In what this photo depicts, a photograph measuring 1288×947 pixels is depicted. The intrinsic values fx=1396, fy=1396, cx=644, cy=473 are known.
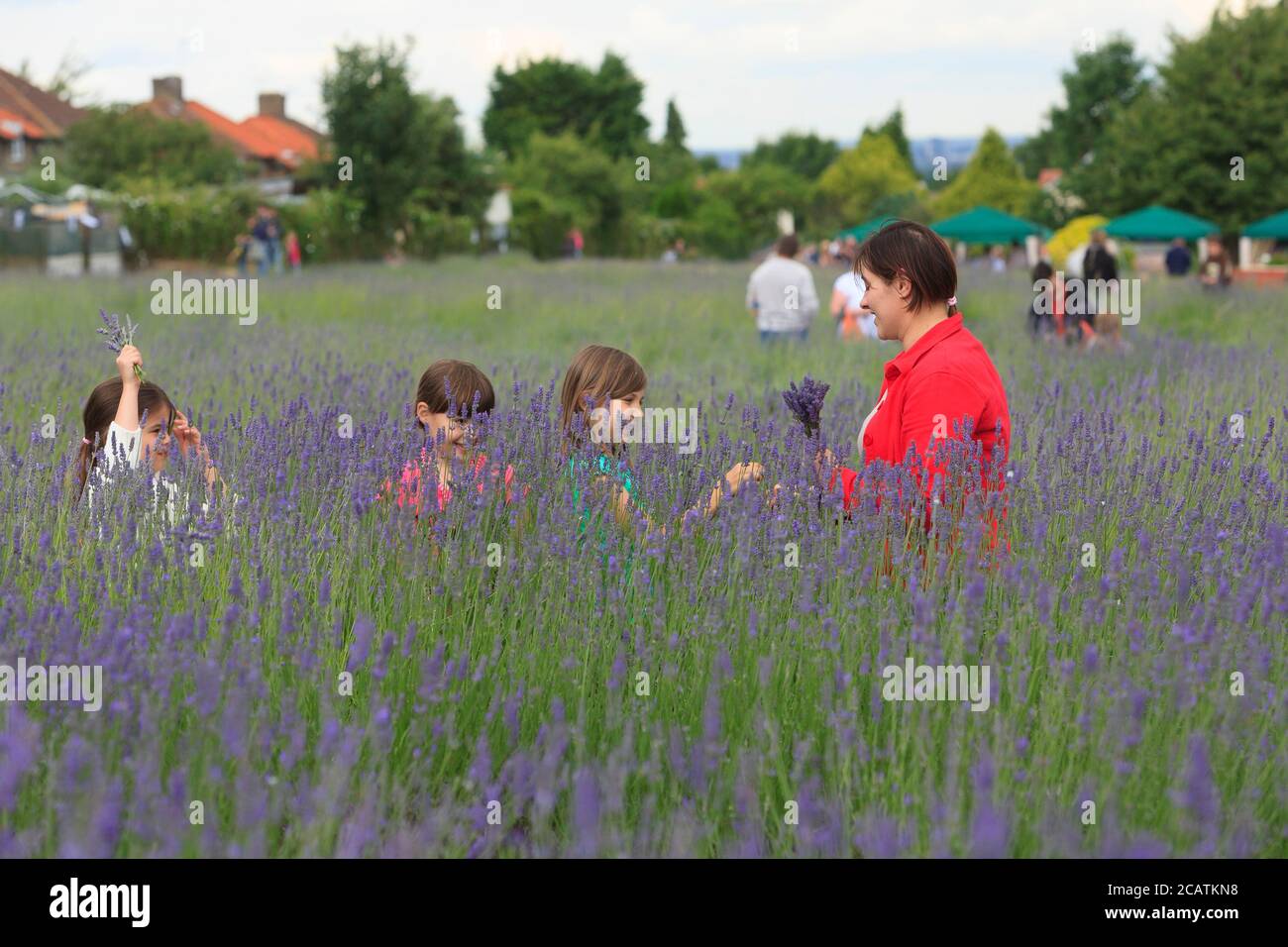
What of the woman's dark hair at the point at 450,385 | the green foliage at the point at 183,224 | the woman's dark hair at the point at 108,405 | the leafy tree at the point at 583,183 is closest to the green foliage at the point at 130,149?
the leafy tree at the point at 583,183

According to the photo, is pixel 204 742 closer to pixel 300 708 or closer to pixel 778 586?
pixel 300 708

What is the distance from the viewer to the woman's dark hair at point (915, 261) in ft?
11.7

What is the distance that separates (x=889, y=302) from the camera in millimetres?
3596

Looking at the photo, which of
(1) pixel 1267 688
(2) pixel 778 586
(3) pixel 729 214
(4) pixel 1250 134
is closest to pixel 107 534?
(2) pixel 778 586

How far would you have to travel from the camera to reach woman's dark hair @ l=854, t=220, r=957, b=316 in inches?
140

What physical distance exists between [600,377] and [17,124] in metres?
60.4

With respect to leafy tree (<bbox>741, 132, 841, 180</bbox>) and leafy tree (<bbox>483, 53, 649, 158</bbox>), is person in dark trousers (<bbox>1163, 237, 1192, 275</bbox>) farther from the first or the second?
leafy tree (<bbox>741, 132, 841, 180</bbox>)

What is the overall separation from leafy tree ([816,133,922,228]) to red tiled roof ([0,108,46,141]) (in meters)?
38.7

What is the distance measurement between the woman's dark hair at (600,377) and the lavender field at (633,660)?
95 mm

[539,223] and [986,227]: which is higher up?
[539,223]

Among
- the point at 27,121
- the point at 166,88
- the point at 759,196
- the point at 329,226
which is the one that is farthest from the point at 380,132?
the point at 759,196

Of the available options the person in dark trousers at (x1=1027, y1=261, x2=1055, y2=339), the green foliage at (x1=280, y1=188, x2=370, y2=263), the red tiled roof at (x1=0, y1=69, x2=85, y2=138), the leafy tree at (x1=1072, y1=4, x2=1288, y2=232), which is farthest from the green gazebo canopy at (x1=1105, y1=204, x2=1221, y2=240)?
the red tiled roof at (x1=0, y1=69, x2=85, y2=138)

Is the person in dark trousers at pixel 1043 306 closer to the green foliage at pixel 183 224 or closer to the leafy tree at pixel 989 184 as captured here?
the green foliage at pixel 183 224
